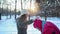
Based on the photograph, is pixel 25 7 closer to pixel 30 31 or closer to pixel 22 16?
pixel 22 16

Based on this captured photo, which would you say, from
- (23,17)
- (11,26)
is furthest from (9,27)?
(23,17)

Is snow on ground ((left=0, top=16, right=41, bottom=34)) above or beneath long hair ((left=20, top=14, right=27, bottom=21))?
beneath

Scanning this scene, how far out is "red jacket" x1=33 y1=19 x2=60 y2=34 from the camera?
5.56 ft

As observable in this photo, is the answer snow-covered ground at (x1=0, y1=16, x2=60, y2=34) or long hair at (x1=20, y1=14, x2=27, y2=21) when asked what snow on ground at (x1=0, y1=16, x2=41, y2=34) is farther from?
long hair at (x1=20, y1=14, x2=27, y2=21)

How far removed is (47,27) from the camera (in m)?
1.71

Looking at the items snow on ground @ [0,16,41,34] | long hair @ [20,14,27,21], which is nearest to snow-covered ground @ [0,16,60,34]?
snow on ground @ [0,16,41,34]

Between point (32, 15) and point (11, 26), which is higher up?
point (32, 15)

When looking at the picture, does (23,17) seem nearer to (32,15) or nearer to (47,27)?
(32,15)

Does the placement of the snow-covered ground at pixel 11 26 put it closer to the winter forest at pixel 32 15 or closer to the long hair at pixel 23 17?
the winter forest at pixel 32 15

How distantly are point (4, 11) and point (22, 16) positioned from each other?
0.66 ft

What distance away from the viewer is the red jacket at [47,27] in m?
1.70

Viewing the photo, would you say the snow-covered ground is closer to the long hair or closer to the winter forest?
the winter forest

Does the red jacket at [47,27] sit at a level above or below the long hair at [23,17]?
below

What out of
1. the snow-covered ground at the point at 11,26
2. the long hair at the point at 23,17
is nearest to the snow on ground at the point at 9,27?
the snow-covered ground at the point at 11,26
